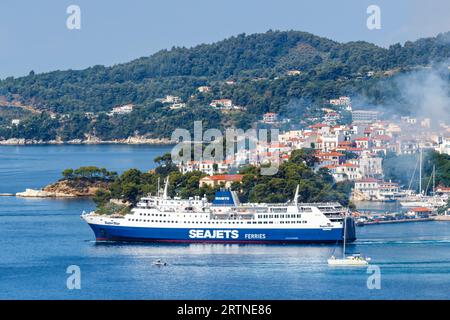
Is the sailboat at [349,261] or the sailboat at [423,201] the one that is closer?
the sailboat at [349,261]

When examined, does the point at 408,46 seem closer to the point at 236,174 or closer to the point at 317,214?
the point at 236,174

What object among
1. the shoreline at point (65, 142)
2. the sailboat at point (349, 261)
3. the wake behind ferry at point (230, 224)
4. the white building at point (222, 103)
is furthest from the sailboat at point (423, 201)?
the shoreline at point (65, 142)

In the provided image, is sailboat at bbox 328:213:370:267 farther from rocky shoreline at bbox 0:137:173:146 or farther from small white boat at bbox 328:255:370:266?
rocky shoreline at bbox 0:137:173:146

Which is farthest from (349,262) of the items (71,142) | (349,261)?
(71,142)

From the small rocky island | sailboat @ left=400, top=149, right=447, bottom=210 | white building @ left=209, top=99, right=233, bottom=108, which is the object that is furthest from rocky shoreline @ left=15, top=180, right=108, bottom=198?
white building @ left=209, top=99, right=233, bottom=108

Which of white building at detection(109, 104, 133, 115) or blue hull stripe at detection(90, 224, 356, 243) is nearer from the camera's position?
blue hull stripe at detection(90, 224, 356, 243)

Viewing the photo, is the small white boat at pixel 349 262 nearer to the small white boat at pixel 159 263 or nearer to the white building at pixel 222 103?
the small white boat at pixel 159 263
